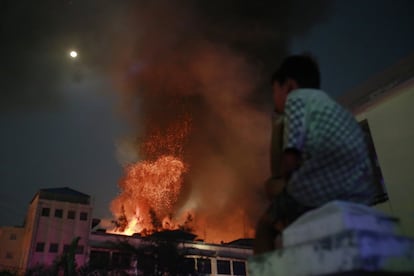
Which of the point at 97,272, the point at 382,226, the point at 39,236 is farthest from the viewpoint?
the point at 39,236

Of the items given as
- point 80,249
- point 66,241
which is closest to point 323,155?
point 80,249

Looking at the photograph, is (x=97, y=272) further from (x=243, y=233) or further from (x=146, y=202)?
(x=243, y=233)

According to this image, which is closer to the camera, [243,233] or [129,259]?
[129,259]

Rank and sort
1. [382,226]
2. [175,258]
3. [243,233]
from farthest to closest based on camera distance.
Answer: [243,233], [175,258], [382,226]

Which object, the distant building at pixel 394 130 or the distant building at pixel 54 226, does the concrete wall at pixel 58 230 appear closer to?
the distant building at pixel 54 226

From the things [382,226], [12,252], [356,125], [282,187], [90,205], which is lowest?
[382,226]

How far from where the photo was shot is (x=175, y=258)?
24.7 metres

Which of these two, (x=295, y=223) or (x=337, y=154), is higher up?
(x=337, y=154)

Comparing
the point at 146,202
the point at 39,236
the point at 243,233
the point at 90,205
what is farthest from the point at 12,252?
the point at 243,233

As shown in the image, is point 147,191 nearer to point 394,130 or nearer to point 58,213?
point 58,213

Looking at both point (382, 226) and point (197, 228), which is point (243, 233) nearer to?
point (197, 228)

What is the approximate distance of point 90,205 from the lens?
41.9 m

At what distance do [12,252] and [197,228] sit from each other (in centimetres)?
2783

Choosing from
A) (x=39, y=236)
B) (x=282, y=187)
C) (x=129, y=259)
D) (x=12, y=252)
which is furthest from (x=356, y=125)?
(x=12, y=252)
